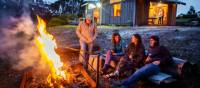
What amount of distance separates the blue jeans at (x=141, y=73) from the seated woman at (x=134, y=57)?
3.20 ft

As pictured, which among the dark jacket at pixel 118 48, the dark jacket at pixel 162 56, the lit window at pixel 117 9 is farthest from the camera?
the lit window at pixel 117 9

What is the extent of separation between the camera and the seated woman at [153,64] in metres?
6.75

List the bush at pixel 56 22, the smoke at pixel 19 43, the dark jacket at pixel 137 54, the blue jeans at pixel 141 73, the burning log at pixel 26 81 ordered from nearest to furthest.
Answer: the burning log at pixel 26 81, the blue jeans at pixel 141 73, the dark jacket at pixel 137 54, the smoke at pixel 19 43, the bush at pixel 56 22

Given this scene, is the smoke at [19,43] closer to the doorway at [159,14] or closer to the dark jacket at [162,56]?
the dark jacket at [162,56]

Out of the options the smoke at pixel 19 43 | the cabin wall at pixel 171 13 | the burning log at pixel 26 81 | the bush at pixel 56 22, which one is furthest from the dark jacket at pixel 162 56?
the bush at pixel 56 22

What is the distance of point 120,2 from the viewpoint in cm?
2709

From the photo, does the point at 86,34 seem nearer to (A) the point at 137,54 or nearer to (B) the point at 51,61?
(B) the point at 51,61

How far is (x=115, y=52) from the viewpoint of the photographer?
8906 mm

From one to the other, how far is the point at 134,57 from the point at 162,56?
1161 millimetres

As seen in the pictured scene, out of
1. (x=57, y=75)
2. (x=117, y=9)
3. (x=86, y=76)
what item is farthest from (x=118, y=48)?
(x=117, y=9)

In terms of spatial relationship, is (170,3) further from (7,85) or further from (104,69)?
(7,85)

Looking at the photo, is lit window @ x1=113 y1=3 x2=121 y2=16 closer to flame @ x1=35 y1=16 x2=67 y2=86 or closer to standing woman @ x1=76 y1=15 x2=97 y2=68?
standing woman @ x1=76 y1=15 x2=97 y2=68

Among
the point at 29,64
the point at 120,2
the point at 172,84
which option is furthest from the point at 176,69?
the point at 120,2

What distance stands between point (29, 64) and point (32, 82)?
3.53 metres
